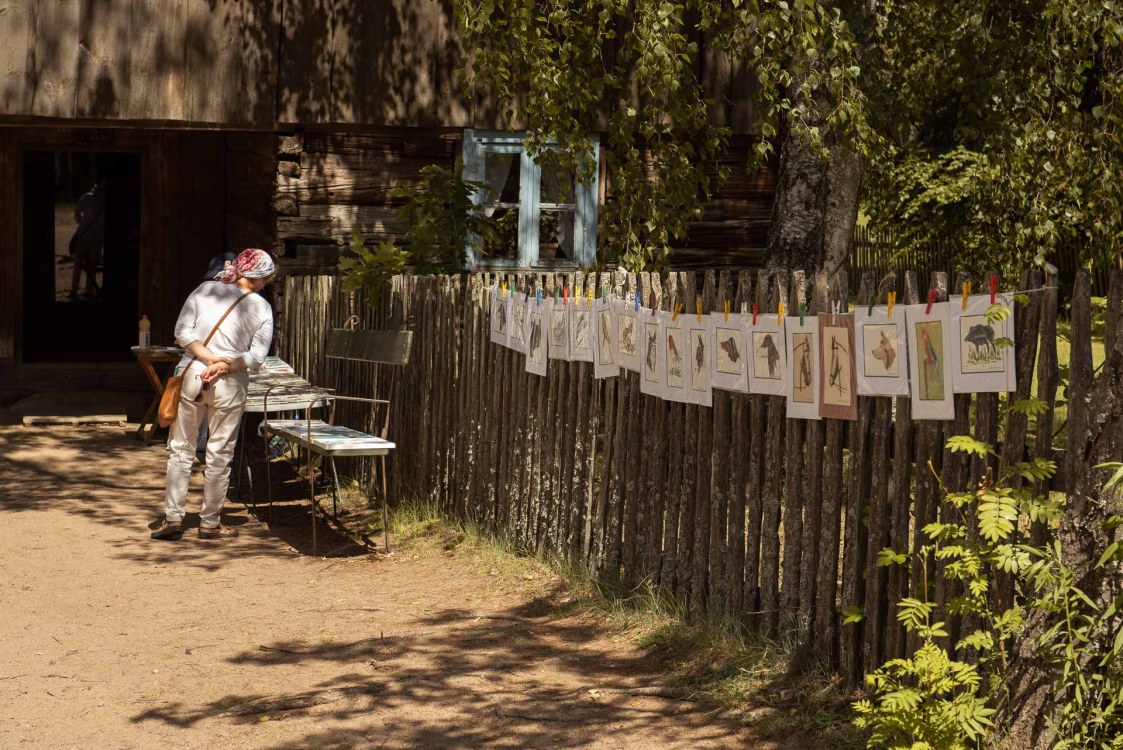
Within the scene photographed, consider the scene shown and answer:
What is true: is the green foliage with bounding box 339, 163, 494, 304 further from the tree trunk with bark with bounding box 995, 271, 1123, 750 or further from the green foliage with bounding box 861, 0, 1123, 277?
the tree trunk with bark with bounding box 995, 271, 1123, 750

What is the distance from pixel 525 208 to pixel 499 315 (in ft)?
17.7

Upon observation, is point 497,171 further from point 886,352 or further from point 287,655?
point 886,352

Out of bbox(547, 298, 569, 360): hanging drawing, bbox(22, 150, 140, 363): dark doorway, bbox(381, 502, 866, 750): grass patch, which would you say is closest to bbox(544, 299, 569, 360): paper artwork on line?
bbox(547, 298, 569, 360): hanging drawing

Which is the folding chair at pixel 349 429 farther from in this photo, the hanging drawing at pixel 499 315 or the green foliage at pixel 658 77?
the green foliage at pixel 658 77

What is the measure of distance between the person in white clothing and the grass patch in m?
1.59

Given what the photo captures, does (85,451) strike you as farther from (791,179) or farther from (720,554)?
(720,554)

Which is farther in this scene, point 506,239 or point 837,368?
point 506,239

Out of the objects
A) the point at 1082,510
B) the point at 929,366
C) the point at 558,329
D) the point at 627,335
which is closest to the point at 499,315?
the point at 558,329

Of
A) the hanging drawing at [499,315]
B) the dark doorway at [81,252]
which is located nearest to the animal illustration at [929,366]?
the hanging drawing at [499,315]

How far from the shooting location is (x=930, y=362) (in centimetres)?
483

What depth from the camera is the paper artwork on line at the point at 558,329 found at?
7520mm

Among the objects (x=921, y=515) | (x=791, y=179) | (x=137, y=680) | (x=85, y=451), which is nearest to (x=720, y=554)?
(x=921, y=515)

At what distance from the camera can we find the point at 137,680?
5965 mm

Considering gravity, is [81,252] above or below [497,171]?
below
